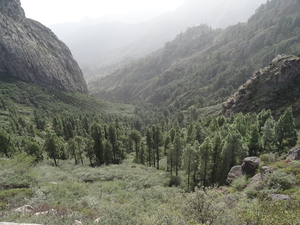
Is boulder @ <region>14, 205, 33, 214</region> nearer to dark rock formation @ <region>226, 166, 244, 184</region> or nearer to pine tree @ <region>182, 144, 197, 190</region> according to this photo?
pine tree @ <region>182, 144, 197, 190</region>

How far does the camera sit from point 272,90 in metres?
102

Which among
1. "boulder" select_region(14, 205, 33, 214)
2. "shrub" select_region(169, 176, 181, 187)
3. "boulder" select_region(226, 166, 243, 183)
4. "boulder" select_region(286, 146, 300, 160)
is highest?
"boulder" select_region(14, 205, 33, 214)

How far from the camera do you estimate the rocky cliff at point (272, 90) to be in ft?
304

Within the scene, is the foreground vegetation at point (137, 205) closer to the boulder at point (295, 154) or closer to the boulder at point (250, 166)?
the boulder at point (250, 166)

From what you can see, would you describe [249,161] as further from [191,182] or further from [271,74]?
[271,74]

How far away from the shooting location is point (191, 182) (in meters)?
41.5

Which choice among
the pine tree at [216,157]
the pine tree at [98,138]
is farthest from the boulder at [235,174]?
the pine tree at [98,138]

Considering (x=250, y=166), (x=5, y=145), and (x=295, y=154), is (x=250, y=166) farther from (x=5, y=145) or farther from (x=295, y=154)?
(x=5, y=145)

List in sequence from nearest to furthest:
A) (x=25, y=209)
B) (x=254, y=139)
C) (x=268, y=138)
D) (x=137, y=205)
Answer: (x=25, y=209) < (x=137, y=205) < (x=254, y=139) < (x=268, y=138)

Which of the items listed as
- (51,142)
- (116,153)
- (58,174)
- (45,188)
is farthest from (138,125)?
(45,188)

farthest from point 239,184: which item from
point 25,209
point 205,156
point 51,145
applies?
point 51,145

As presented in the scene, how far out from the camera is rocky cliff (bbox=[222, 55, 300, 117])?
92762 mm

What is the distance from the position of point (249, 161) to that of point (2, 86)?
238m

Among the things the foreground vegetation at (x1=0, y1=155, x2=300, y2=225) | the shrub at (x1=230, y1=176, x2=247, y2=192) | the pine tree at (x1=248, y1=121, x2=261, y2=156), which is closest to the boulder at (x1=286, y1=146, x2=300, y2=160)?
the foreground vegetation at (x1=0, y1=155, x2=300, y2=225)
